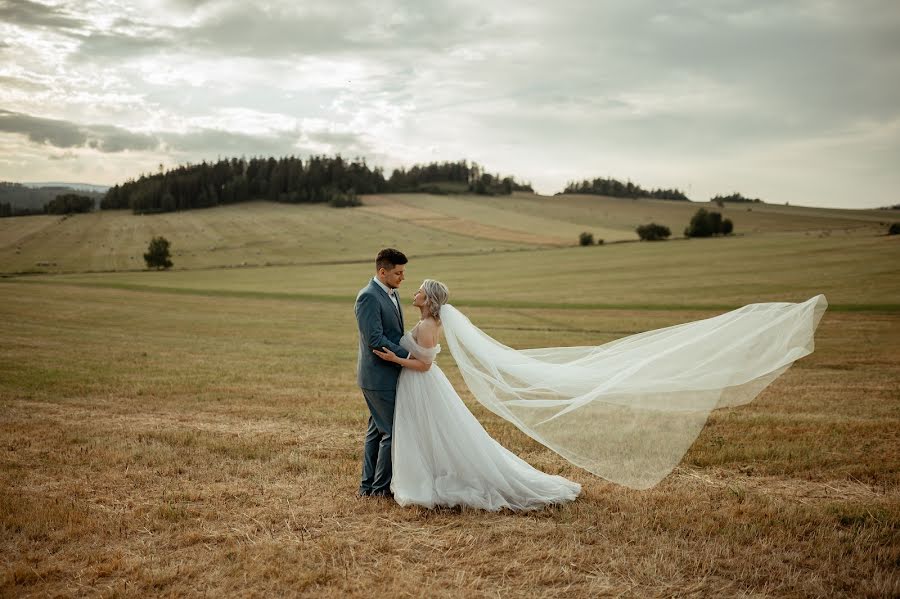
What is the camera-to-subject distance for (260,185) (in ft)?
399

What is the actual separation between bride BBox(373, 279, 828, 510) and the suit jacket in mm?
154

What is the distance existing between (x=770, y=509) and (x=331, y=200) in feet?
373

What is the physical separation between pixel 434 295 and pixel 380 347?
3.01 feet

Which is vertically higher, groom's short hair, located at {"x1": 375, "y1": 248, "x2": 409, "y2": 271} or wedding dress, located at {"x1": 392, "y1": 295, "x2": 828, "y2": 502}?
groom's short hair, located at {"x1": 375, "y1": 248, "x2": 409, "y2": 271}

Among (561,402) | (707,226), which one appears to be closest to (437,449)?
(561,402)

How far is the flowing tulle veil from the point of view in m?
7.38

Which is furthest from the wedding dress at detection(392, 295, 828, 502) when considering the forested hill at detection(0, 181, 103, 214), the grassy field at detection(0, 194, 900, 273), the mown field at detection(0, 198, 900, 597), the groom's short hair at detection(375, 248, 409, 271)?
the forested hill at detection(0, 181, 103, 214)

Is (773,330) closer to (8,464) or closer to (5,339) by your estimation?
(8,464)

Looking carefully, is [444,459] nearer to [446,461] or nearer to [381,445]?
[446,461]

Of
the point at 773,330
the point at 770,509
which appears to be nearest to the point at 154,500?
the point at 770,509

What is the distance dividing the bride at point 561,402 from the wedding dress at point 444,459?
0.01 m

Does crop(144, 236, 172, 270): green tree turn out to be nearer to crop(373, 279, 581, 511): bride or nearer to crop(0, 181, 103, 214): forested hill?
crop(0, 181, 103, 214): forested hill

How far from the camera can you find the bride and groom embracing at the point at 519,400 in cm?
730

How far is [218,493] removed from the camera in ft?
25.0
